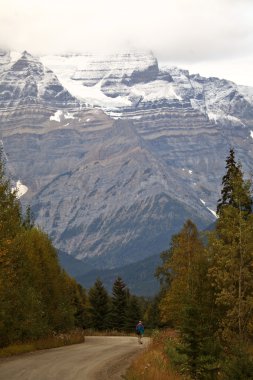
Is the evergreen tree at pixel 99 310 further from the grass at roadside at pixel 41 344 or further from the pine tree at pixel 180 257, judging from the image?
the grass at roadside at pixel 41 344

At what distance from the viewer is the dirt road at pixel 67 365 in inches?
1234

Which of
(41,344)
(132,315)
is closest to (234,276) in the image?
(41,344)

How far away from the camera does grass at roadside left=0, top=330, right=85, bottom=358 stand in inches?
1649

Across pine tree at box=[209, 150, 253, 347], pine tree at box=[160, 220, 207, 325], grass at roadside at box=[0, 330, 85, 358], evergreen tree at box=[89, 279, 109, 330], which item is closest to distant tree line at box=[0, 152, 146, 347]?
grass at roadside at box=[0, 330, 85, 358]

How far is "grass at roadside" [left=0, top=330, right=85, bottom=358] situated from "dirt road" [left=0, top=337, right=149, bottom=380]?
2.69 ft

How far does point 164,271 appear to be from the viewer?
252ft

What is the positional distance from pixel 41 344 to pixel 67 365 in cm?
1245

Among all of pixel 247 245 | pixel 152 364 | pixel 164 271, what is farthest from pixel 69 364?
pixel 164 271

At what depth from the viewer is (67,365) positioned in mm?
35938

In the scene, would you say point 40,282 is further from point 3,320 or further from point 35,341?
point 3,320

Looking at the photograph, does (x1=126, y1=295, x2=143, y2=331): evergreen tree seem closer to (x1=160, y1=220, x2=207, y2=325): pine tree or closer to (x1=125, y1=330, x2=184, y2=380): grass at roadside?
(x1=160, y1=220, x2=207, y2=325): pine tree

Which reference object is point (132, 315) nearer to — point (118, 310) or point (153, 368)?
point (118, 310)

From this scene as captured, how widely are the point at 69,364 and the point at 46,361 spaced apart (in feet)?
4.92

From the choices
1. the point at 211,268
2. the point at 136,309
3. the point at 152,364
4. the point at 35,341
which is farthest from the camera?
the point at 136,309
